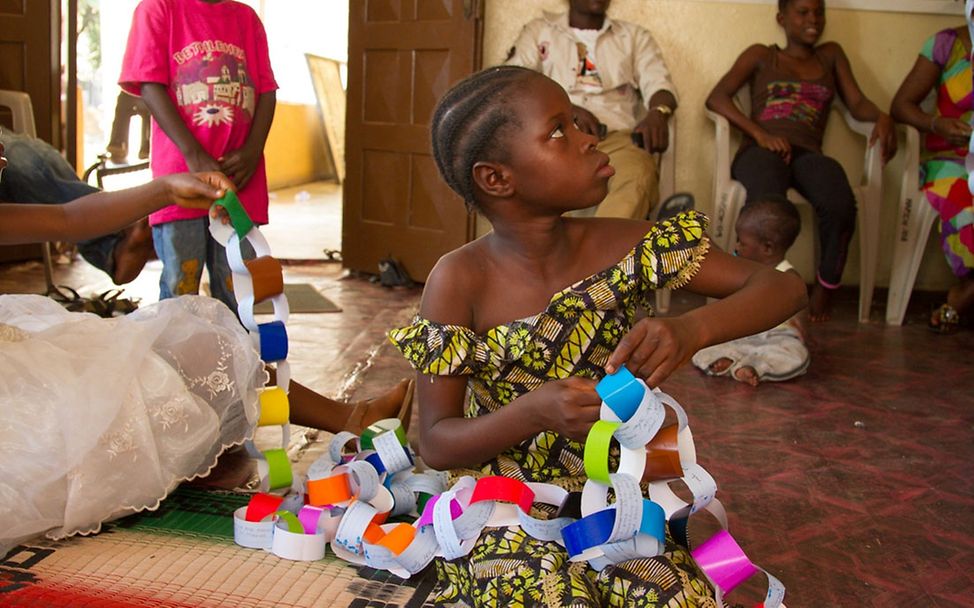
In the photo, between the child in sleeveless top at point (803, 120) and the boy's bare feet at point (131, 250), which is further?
the child in sleeveless top at point (803, 120)

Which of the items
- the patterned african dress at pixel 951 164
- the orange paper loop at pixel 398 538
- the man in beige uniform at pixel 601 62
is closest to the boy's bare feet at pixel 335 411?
the orange paper loop at pixel 398 538

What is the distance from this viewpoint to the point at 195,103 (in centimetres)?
306

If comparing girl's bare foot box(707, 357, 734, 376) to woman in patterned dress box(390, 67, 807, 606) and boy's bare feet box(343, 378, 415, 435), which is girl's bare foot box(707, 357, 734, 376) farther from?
woman in patterned dress box(390, 67, 807, 606)

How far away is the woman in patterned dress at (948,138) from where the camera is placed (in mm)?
4551

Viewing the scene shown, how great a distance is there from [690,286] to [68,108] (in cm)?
505

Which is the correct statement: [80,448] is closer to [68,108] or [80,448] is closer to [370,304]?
[370,304]

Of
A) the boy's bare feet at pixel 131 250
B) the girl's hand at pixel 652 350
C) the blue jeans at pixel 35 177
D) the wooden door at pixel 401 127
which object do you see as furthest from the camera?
the wooden door at pixel 401 127

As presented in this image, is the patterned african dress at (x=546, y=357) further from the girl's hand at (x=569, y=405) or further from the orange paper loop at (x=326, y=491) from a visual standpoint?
the orange paper loop at (x=326, y=491)

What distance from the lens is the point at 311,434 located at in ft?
9.07

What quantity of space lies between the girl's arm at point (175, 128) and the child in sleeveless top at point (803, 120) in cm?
261

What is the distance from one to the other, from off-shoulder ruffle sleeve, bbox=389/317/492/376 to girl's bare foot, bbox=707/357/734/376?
2120 mm

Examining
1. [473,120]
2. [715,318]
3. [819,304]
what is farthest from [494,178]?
[819,304]

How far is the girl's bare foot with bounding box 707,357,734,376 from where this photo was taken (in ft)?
11.9

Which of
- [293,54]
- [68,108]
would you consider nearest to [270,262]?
[68,108]
